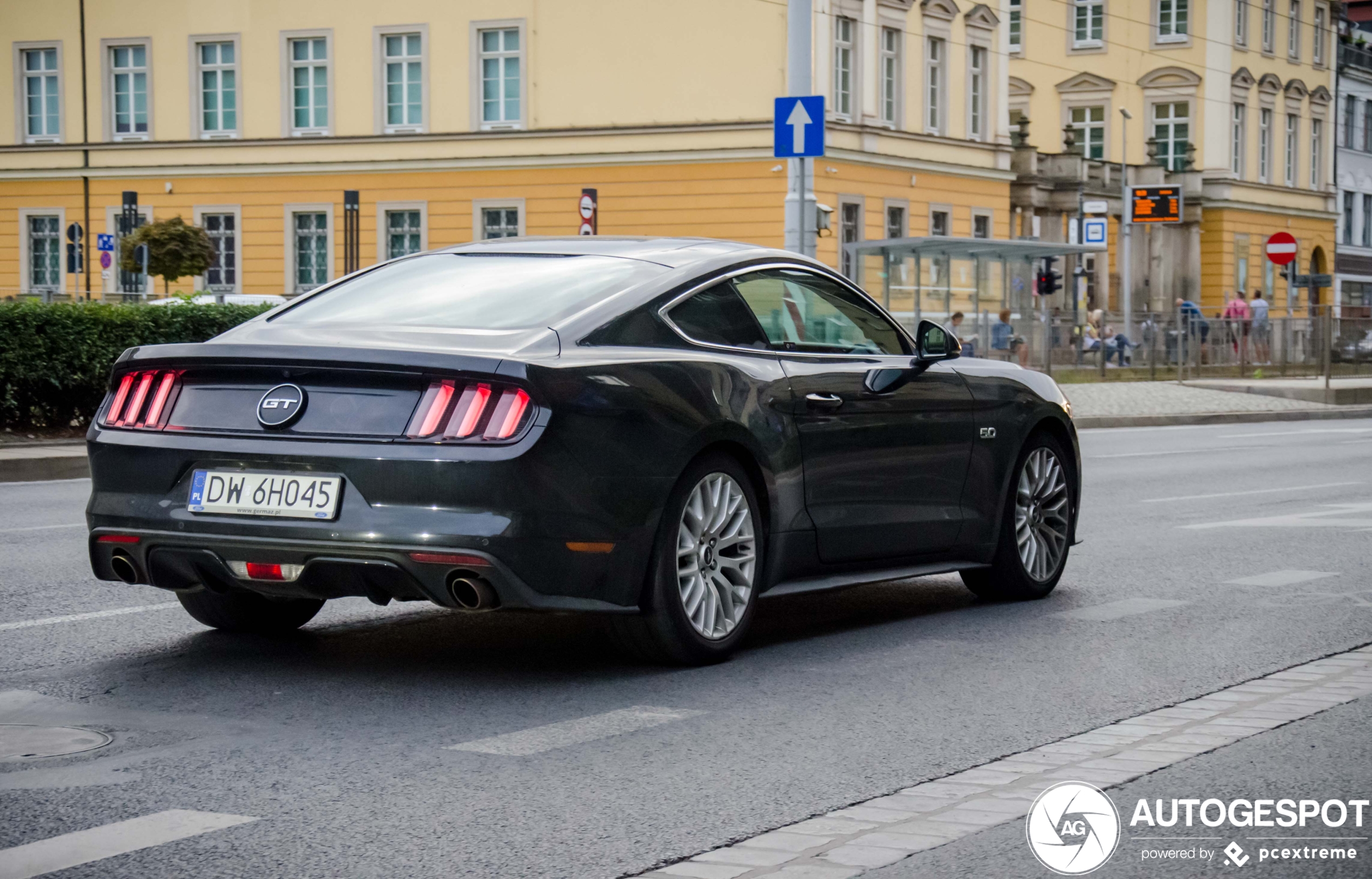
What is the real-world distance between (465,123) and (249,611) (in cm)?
4028

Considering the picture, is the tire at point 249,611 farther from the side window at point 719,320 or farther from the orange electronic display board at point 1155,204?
the orange electronic display board at point 1155,204

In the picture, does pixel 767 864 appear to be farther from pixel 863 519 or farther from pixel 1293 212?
pixel 1293 212

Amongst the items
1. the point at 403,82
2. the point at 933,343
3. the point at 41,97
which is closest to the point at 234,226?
the point at 403,82

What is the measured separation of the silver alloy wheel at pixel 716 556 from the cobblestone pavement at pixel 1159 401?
22769 millimetres

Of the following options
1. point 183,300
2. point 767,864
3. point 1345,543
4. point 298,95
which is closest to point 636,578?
point 767,864

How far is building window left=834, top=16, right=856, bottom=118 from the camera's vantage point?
4472cm

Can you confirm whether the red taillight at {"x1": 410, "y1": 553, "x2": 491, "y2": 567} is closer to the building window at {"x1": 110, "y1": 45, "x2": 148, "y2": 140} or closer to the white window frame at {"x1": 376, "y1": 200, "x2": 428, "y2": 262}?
the white window frame at {"x1": 376, "y1": 200, "x2": 428, "y2": 262}

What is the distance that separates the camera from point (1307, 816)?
4.64m

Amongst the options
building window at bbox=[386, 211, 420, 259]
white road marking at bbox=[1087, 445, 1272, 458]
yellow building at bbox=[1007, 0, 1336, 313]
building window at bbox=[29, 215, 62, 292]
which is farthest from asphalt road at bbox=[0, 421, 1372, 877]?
yellow building at bbox=[1007, 0, 1336, 313]

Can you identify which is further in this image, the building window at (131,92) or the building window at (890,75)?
the building window at (131,92)

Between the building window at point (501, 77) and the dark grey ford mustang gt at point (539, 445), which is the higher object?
the building window at point (501, 77)

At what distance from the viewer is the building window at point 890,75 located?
4662 cm

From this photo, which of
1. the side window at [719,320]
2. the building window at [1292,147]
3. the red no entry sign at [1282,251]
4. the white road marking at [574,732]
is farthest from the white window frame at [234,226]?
the white road marking at [574,732]

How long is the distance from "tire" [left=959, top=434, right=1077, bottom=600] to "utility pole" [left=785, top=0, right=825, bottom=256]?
12.3 metres
